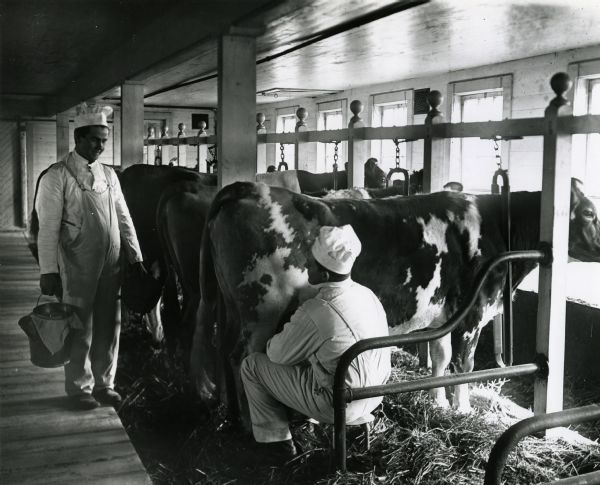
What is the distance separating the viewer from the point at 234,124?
4254 millimetres

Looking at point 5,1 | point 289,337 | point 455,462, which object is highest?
point 5,1

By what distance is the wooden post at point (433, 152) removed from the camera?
4.76 m

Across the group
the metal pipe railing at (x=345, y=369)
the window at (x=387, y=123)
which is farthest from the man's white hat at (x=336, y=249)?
the window at (x=387, y=123)

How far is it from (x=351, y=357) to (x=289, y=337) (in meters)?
0.50

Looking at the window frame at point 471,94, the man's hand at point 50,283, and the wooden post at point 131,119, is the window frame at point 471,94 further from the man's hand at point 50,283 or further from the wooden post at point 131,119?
the man's hand at point 50,283

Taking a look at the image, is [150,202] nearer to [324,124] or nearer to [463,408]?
[463,408]

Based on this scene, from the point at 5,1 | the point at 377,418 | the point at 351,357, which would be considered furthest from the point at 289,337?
the point at 5,1

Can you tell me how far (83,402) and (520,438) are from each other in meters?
3.07

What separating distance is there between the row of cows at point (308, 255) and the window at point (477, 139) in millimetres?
4781

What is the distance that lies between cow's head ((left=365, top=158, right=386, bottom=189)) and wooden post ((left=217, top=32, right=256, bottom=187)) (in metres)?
3.71

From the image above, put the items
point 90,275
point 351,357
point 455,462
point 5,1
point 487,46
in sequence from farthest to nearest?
point 487,46
point 5,1
point 90,275
point 455,462
point 351,357

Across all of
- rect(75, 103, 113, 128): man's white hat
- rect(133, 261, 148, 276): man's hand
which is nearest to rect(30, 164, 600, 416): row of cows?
rect(133, 261, 148, 276): man's hand

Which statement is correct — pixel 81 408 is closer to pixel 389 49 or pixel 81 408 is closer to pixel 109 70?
pixel 109 70

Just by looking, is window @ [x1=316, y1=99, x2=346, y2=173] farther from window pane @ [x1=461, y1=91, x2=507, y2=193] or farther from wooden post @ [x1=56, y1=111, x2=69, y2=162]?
wooden post @ [x1=56, y1=111, x2=69, y2=162]
